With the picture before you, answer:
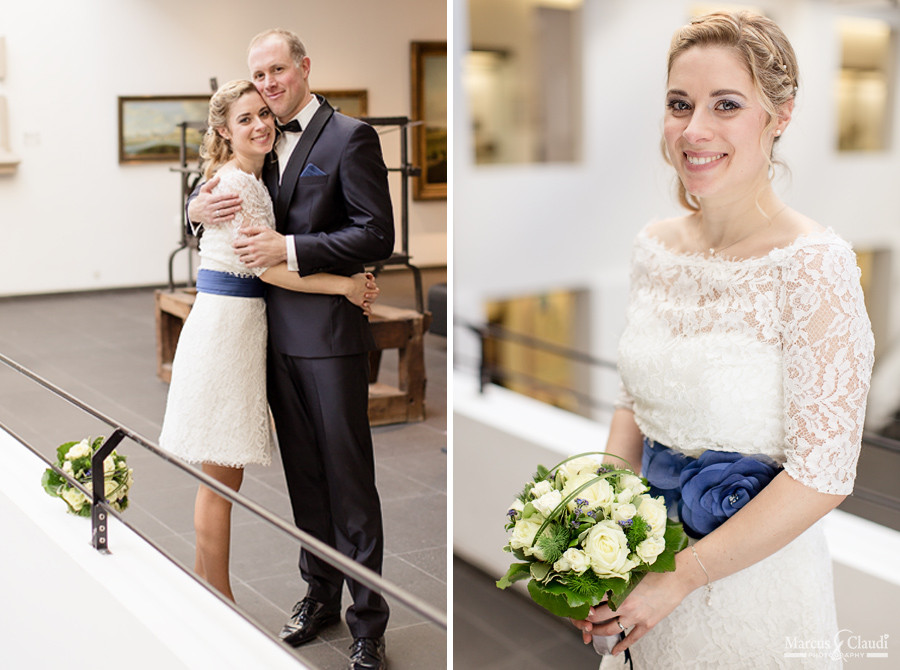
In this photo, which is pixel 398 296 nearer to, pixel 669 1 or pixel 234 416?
pixel 669 1

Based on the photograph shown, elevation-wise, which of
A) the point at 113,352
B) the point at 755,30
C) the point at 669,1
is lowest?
the point at 113,352

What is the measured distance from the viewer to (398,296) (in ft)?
35.6

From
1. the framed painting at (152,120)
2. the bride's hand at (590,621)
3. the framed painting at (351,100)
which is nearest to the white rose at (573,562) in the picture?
the bride's hand at (590,621)

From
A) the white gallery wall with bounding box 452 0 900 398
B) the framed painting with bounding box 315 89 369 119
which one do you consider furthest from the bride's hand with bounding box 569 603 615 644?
the white gallery wall with bounding box 452 0 900 398

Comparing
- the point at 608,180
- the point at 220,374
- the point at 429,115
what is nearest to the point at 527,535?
the point at 220,374

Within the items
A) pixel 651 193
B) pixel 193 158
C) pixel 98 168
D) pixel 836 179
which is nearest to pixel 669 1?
pixel 651 193

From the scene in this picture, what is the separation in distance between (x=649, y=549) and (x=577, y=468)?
0.61 feet

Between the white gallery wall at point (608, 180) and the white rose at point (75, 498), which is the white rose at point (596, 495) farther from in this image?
the white gallery wall at point (608, 180)

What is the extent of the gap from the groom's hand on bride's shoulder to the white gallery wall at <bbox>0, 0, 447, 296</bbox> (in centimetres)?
813

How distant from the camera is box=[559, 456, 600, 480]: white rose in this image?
173 centimetres

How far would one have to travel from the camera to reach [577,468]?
5.71ft

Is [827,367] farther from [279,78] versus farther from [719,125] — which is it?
[279,78]

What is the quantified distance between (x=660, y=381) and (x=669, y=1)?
10943 mm

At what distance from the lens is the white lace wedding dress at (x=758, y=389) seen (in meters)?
1.61
